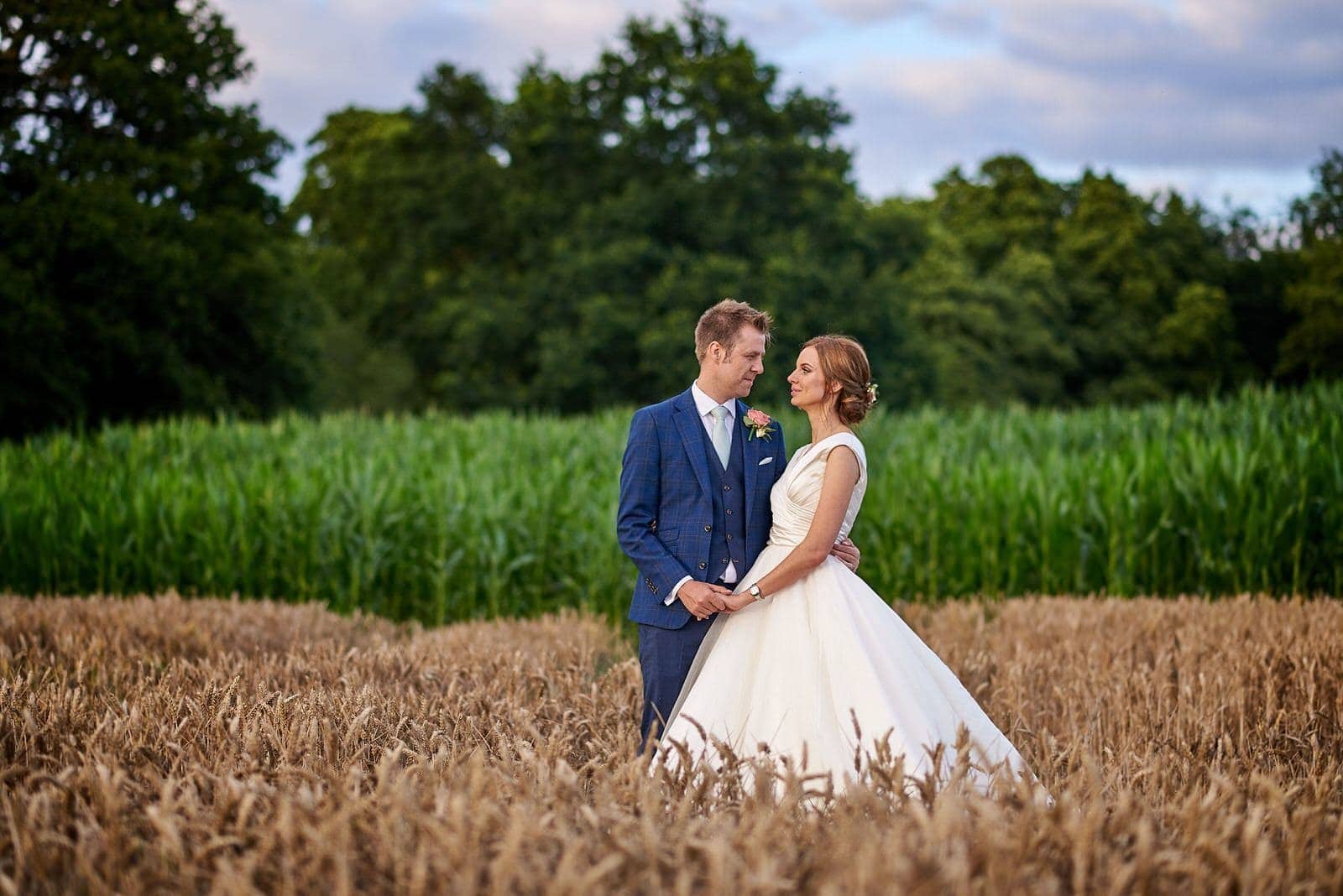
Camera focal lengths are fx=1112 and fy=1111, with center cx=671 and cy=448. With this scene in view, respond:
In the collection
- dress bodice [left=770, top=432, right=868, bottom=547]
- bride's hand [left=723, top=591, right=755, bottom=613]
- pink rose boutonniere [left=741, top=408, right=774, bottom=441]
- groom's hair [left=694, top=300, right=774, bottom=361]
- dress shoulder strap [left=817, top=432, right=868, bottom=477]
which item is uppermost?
groom's hair [left=694, top=300, right=774, bottom=361]

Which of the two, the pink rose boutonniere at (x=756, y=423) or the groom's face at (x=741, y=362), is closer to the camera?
the groom's face at (x=741, y=362)

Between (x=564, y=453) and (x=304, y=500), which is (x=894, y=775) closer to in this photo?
(x=304, y=500)

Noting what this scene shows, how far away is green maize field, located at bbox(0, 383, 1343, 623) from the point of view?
9.56 meters

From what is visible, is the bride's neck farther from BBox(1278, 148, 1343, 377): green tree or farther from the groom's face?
BBox(1278, 148, 1343, 377): green tree

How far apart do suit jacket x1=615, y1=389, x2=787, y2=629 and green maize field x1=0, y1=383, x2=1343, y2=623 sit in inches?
219

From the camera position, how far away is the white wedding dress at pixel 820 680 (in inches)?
138

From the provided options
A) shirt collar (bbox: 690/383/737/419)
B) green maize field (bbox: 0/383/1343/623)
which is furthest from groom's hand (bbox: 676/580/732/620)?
green maize field (bbox: 0/383/1343/623)

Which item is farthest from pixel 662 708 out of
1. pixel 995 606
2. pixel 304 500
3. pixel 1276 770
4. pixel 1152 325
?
pixel 1152 325

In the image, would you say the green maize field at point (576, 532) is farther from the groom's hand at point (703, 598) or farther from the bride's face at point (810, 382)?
the bride's face at point (810, 382)

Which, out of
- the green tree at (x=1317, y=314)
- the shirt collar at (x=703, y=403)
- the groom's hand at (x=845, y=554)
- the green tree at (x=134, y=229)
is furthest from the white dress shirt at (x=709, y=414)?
the green tree at (x=1317, y=314)

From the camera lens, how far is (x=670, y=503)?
407 centimetres

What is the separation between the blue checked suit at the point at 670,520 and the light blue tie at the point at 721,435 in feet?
0.18

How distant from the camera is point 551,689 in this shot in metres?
4.50

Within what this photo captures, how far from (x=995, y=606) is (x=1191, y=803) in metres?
5.77
